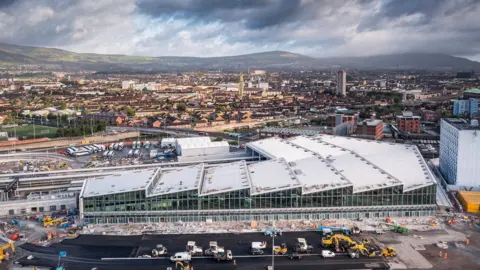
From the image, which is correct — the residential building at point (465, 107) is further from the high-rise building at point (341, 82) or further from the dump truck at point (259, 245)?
the dump truck at point (259, 245)

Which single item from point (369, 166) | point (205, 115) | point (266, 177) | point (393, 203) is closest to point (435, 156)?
point (369, 166)

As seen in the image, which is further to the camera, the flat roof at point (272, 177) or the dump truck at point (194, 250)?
the flat roof at point (272, 177)

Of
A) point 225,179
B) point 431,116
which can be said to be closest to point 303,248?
point 225,179

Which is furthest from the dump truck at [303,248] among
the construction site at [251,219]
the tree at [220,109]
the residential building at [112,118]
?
the tree at [220,109]

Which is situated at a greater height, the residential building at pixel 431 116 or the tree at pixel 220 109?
the tree at pixel 220 109

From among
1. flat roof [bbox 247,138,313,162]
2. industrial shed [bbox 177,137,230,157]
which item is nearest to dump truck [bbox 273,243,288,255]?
flat roof [bbox 247,138,313,162]

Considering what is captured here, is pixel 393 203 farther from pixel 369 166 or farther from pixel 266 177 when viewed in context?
pixel 266 177
